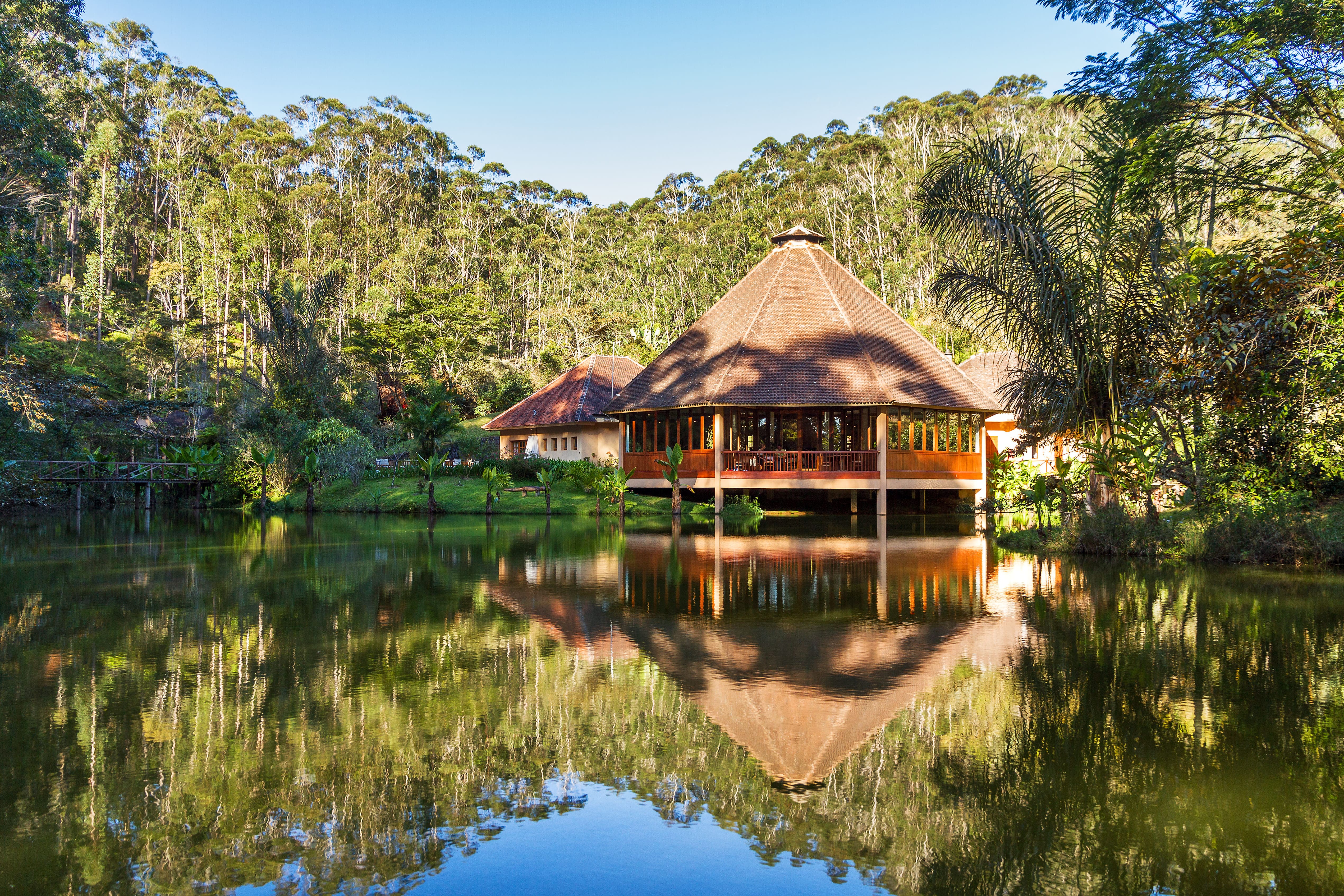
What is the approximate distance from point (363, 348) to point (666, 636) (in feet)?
155

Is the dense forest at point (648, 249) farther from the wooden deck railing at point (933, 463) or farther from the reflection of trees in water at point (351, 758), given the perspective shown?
the reflection of trees in water at point (351, 758)

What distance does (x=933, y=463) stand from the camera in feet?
86.4

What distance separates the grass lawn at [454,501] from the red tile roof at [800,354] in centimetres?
301

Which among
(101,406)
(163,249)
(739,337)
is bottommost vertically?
(101,406)

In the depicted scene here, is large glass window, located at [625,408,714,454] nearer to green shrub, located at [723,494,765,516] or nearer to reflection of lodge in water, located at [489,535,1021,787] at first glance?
green shrub, located at [723,494,765,516]

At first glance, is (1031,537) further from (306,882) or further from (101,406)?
(101,406)

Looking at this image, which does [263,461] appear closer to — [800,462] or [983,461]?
[800,462]

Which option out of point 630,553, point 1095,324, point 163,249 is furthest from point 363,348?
point 1095,324

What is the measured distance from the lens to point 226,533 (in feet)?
73.0

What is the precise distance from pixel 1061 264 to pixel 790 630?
8895 millimetres

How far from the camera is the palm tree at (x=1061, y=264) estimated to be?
14.2 meters

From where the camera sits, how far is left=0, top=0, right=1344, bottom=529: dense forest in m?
12.9

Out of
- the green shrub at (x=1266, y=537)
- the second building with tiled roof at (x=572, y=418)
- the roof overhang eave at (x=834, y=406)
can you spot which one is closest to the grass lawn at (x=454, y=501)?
the roof overhang eave at (x=834, y=406)

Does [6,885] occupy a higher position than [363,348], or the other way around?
[363,348]
